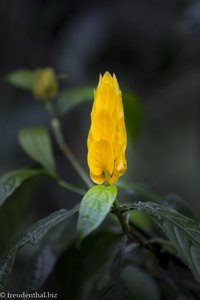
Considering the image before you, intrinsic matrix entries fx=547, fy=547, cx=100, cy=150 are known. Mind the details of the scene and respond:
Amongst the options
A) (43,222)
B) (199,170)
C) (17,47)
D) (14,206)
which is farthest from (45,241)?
(199,170)

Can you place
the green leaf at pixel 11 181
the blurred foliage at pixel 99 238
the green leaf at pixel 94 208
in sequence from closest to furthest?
1. the green leaf at pixel 94 208
2. the blurred foliage at pixel 99 238
3. the green leaf at pixel 11 181

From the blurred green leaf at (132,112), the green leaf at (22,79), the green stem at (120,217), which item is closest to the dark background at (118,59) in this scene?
the blurred green leaf at (132,112)

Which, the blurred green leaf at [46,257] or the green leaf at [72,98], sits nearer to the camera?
the blurred green leaf at [46,257]

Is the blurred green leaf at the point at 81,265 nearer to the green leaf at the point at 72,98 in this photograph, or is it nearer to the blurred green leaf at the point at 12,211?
the blurred green leaf at the point at 12,211

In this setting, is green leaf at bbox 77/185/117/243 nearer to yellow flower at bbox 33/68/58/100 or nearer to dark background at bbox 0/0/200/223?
yellow flower at bbox 33/68/58/100

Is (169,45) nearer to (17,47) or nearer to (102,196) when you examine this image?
(17,47)

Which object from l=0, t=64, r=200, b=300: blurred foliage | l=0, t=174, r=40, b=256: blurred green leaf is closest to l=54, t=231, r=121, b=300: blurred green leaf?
l=0, t=64, r=200, b=300: blurred foliage

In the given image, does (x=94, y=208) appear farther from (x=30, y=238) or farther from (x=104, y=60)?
(x=104, y=60)
